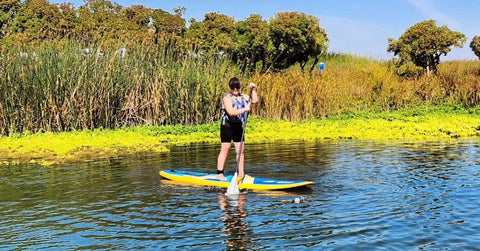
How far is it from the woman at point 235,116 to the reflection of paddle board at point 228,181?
18 centimetres

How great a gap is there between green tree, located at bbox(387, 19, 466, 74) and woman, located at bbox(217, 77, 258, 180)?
2223cm

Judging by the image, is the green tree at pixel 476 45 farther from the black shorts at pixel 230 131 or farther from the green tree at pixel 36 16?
the black shorts at pixel 230 131

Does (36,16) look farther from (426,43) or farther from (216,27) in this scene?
(426,43)

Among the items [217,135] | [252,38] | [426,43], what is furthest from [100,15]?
[426,43]

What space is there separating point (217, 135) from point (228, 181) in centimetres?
856

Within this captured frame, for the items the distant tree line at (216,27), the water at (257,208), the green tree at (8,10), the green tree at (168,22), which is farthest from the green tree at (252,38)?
the water at (257,208)

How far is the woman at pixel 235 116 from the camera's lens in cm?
1002

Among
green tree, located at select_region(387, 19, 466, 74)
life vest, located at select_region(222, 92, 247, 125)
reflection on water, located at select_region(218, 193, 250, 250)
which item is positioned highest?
green tree, located at select_region(387, 19, 466, 74)

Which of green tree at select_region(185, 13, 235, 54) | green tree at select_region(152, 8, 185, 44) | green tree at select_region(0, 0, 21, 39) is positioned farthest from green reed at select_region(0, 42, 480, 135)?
green tree at select_region(0, 0, 21, 39)

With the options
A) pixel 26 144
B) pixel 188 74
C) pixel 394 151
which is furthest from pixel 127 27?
pixel 394 151

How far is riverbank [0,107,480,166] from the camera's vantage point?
14920mm

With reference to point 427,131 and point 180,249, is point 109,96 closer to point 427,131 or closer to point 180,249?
point 427,131

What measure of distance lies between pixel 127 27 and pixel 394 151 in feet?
59.6

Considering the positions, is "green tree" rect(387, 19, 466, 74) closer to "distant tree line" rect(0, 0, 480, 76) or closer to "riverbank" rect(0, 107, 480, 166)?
"distant tree line" rect(0, 0, 480, 76)
